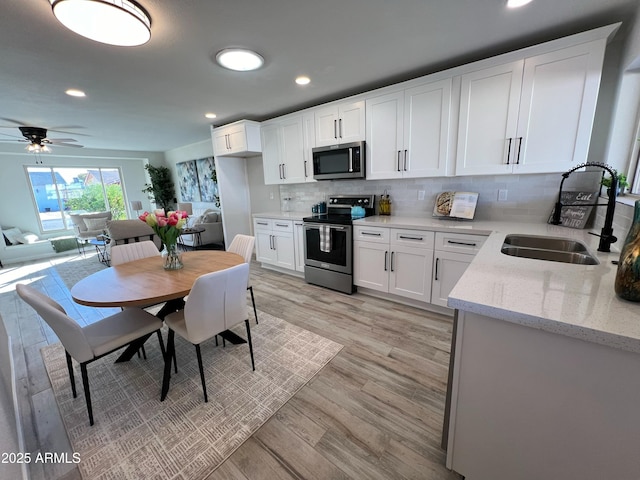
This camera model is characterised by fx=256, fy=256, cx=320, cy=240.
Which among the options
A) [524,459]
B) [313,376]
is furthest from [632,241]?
[313,376]

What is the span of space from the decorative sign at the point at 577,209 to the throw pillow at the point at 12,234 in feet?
30.0

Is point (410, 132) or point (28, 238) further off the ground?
point (410, 132)

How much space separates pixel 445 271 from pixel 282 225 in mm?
2260

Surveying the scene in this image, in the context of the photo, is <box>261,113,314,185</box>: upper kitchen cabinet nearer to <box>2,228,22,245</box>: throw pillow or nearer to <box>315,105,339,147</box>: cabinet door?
<box>315,105,339,147</box>: cabinet door

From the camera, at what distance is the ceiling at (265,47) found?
5.36 ft

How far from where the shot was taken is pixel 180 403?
1.67 m

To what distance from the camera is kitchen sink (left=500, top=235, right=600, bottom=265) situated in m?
1.50

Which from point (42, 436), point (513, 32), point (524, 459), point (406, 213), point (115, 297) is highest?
point (513, 32)

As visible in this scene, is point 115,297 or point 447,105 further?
point 447,105

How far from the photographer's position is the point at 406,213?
10.4ft

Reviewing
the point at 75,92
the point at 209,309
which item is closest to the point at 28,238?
the point at 75,92

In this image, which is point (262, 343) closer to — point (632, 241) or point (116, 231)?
point (632, 241)

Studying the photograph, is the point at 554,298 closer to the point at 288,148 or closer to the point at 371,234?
the point at 371,234

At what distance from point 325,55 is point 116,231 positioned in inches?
137
